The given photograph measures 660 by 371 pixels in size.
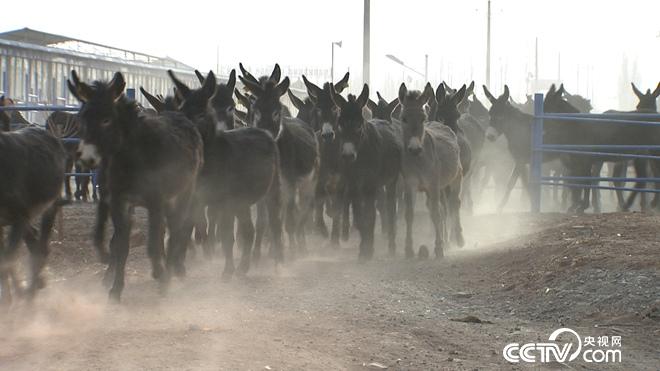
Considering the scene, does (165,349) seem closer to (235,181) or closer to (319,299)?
(319,299)

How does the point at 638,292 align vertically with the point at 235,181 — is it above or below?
below

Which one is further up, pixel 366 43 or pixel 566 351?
pixel 366 43

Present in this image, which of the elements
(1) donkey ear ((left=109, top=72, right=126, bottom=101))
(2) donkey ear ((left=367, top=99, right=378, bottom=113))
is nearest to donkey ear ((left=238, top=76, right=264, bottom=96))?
(1) donkey ear ((left=109, top=72, right=126, bottom=101))

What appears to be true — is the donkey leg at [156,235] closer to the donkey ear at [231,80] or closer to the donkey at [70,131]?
the donkey ear at [231,80]

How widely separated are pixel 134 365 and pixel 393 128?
9.08 m

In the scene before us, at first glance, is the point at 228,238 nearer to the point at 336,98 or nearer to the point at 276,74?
the point at 276,74

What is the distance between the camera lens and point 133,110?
9.07m

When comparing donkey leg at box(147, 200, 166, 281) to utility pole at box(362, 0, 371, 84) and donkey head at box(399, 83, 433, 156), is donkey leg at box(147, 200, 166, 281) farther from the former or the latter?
utility pole at box(362, 0, 371, 84)

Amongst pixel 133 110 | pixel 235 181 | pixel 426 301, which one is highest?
pixel 133 110

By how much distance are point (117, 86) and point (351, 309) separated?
281cm

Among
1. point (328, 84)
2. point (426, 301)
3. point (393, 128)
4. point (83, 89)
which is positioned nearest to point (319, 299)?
point (426, 301)

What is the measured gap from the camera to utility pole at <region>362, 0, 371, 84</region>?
30531 millimetres

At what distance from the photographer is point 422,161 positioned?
13742 millimetres

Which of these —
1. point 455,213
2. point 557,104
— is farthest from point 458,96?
point 557,104
